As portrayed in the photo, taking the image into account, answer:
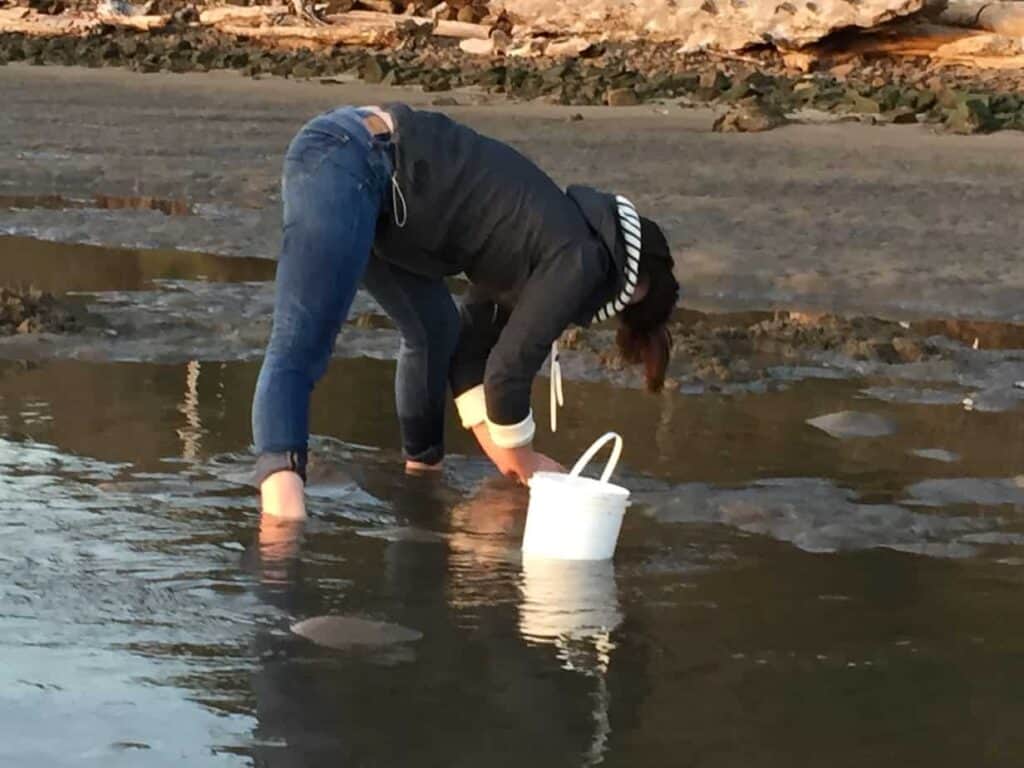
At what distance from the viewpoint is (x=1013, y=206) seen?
11.0 metres

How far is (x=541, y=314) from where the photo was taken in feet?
14.5

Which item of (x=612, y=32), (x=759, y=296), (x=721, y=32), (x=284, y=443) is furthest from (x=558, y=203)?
(x=612, y=32)

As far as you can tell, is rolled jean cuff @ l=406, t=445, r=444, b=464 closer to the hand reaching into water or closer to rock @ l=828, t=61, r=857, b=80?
the hand reaching into water

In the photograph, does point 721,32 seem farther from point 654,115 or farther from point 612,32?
point 654,115

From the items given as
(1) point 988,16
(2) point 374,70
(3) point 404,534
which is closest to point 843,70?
(1) point 988,16

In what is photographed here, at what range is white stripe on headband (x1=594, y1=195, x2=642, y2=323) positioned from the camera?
4.41m

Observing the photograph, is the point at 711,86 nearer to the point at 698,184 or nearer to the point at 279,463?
the point at 698,184

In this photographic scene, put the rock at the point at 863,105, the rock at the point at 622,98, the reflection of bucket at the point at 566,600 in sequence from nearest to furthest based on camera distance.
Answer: the reflection of bucket at the point at 566,600 → the rock at the point at 863,105 → the rock at the point at 622,98

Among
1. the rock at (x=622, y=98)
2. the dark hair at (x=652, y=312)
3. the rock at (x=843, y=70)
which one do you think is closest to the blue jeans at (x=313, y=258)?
the dark hair at (x=652, y=312)

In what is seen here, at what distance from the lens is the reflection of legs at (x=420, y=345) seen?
4941 millimetres

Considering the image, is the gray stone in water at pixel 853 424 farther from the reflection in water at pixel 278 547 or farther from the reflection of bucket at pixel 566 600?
the reflection in water at pixel 278 547

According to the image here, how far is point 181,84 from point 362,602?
56.1 ft

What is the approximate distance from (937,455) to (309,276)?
208 centimetres

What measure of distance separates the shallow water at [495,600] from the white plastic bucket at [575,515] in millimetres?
53
